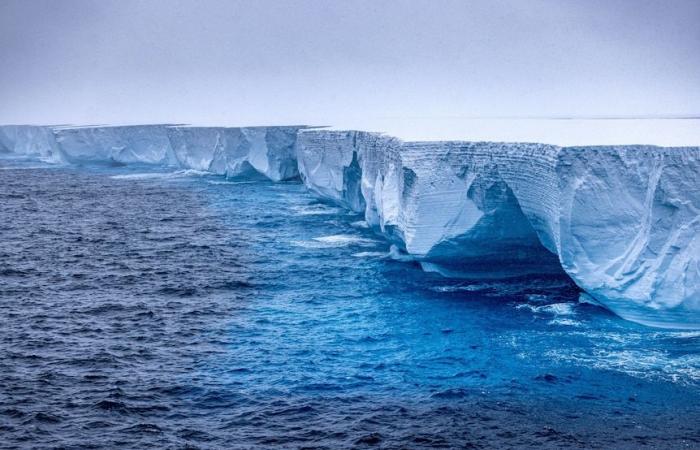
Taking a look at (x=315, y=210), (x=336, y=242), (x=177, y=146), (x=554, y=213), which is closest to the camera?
(x=554, y=213)

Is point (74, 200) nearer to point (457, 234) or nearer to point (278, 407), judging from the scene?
point (457, 234)

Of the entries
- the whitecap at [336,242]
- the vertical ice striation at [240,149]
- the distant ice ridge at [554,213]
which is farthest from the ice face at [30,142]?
the distant ice ridge at [554,213]

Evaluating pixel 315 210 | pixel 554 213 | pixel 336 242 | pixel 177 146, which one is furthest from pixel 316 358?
pixel 177 146

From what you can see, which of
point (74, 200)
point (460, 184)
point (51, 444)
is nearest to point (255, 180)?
point (74, 200)

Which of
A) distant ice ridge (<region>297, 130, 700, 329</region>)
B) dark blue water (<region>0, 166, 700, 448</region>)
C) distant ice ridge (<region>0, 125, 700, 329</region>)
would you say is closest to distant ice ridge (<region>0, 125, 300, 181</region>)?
distant ice ridge (<region>0, 125, 700, 329</region>)

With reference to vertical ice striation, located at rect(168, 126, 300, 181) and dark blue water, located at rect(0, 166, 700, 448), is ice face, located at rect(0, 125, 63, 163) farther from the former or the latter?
dark blue water, located at rect(0, 166, 700, 448)

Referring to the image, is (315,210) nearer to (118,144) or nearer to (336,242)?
(336,242)
